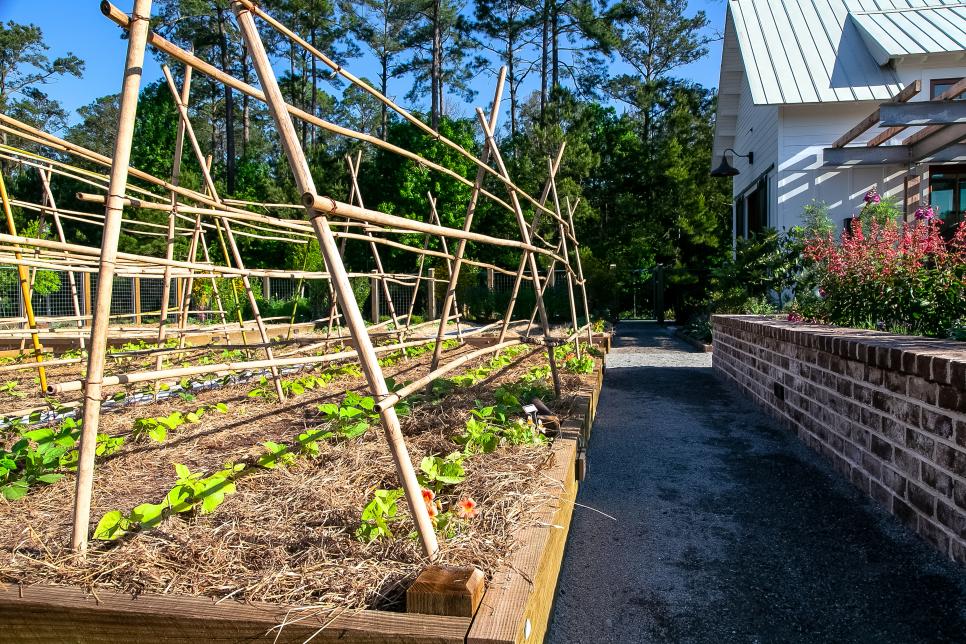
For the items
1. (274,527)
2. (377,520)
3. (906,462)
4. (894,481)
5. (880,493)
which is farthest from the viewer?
(880,493)

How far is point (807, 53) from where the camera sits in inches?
426

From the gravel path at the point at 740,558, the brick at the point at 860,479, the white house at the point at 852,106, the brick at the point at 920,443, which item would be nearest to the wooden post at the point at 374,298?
the white house at the point at 852,106

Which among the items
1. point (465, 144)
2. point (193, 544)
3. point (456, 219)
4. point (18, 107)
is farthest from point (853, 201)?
point (18, 107)

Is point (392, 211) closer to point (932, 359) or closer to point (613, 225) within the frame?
point (613, 225)

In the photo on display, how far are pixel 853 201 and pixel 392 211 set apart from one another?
14.0 metres

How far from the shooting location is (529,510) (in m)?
2.15

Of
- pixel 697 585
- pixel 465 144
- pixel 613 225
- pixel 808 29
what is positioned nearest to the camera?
pixel 697 585

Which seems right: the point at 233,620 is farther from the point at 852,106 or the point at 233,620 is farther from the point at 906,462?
the point at 852,106

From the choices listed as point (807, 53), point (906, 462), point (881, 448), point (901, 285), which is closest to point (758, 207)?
point (807, 53)

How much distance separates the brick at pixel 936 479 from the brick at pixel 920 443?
5cm

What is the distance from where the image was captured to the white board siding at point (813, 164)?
392 inches

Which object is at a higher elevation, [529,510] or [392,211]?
[392,211]

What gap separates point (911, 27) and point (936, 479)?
11.1m

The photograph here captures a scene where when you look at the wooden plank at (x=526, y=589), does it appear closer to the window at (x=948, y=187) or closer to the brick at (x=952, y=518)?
the brick at (x=952, y=518)
